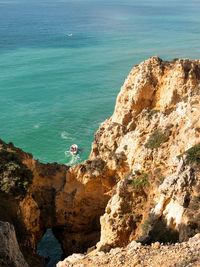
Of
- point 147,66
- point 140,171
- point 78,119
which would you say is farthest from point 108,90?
point 140,171

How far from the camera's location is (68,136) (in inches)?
2124

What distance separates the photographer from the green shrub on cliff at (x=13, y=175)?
71.4ft

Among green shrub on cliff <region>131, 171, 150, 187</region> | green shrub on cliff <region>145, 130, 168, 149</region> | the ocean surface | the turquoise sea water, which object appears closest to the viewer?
green shrub on cliff <region>131, 171, 150, 187</region>

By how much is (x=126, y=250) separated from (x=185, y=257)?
2828mm

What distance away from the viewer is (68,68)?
84938 mm

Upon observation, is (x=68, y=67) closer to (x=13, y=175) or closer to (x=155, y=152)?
(x=13, y=175)

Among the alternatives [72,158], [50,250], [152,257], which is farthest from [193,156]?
[72,158]

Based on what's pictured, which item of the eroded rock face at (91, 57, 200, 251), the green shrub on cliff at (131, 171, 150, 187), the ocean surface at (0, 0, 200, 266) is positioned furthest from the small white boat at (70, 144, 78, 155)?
the green shrub on cliff at (131, 171, 150, 187)

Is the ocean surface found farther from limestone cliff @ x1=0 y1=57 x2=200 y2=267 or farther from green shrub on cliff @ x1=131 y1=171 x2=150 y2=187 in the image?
green shrub on cliff @ x1=131 y1=171 x2=150 y2=187

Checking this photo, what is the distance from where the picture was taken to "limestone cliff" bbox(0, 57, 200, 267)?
15.5 metres

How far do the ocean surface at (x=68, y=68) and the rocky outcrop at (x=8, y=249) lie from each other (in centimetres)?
3087

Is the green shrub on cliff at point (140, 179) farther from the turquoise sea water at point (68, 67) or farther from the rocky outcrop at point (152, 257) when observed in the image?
the turquoise sea water at point (68, 67)

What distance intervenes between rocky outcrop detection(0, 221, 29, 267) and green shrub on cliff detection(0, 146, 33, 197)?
6631 mm

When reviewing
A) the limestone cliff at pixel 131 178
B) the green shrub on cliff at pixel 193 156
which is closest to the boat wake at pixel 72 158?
the limestone cliff at pixel 131 178
